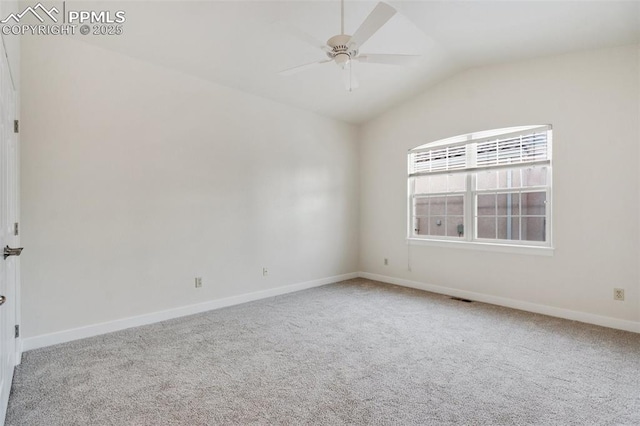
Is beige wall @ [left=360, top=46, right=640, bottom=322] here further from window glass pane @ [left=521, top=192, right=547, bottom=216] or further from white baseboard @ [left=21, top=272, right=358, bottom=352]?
white baseboard @ [left=21, top=272, right=358, bottom=352]

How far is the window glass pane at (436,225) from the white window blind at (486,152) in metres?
0.72

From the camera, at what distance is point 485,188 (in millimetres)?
4469

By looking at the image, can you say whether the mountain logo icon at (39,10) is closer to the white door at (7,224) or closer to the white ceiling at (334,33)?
the white ceiling at (334,33)

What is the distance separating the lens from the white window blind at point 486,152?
13.0 feet

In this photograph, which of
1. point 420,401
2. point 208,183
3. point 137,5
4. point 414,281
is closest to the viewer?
point 420,401

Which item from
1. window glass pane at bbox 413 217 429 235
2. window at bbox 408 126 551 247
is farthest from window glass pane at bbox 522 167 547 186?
window glass pane at bbox 413 217 429 235

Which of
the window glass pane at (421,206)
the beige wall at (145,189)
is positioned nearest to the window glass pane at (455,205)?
the window glass pane at (421,206)

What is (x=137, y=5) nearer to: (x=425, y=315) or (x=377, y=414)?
(x=377, y=414)

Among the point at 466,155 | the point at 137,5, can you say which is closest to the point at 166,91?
the point at 137,5

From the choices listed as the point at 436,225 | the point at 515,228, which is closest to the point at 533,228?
the point at 515,228

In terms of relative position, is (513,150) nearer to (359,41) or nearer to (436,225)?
(436,225)

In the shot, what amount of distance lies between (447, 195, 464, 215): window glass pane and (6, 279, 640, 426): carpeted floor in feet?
5.17

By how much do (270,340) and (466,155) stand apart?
3.62 m

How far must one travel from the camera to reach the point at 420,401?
207 centimetres
